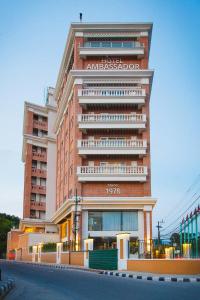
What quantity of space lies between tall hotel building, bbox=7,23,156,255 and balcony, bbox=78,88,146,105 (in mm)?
88

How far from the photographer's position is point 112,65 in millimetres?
50812

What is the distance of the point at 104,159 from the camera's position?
49469mm

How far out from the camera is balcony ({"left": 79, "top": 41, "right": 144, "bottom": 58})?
5003cm

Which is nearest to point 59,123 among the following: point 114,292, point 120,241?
point 120,241

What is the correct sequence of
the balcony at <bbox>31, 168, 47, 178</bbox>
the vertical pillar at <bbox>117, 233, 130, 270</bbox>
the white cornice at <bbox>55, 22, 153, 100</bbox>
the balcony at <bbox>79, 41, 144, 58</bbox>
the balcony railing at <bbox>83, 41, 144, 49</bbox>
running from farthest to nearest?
→ the balcony at <bbox>31, 168, 47, 178</bbox> < the balcony railing at <bbox>83, 41, 144, 49</bbox> < the balcony at <bbox>79, 41, 144, 58</bbox> < the white cornice at <bbox>55, 22, 153, 100</bbox> < the vertical pillar at <bbox>117, 233, 130, 270</bbox>

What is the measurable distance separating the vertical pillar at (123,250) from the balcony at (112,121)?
20.2 meters

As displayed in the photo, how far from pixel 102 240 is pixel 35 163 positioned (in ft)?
112

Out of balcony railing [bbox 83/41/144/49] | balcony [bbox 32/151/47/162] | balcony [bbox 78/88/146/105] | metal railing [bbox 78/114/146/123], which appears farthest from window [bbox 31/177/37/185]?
balcony railing [bbox 83/41/144/49]

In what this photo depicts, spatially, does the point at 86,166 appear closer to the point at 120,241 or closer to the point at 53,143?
the point at 120,241

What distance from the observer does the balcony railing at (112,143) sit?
157ft

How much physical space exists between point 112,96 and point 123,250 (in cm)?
2260

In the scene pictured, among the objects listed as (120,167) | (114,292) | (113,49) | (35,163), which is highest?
(113,49)

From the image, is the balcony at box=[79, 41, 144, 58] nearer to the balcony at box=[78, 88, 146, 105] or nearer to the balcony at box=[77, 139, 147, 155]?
the balcony at box=[78, 88, 146, 105]

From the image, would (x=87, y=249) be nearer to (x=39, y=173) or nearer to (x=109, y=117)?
(x=109, y=117)
